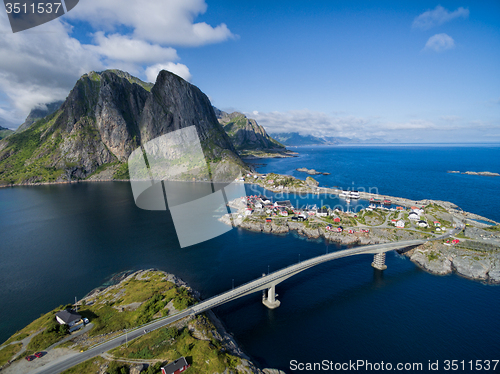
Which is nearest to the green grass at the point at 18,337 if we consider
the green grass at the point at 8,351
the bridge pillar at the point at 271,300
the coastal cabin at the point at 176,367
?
the green grass at the point at 8,351

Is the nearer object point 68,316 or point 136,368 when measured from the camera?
point 136,368

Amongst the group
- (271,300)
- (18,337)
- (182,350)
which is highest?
(18,337)

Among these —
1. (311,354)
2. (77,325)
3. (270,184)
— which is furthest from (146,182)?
(311,354)

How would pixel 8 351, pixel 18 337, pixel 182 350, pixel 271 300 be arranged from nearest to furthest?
pixel 8 351 → pixel 182 350 → pixel 18 337 → pixel 271 300

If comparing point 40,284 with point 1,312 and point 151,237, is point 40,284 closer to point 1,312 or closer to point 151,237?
point 1,312

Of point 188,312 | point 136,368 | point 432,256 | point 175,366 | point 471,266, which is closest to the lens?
point 136,368

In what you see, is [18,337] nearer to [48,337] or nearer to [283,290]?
[48,337]

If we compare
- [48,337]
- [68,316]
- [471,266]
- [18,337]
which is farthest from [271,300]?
[471,266]
